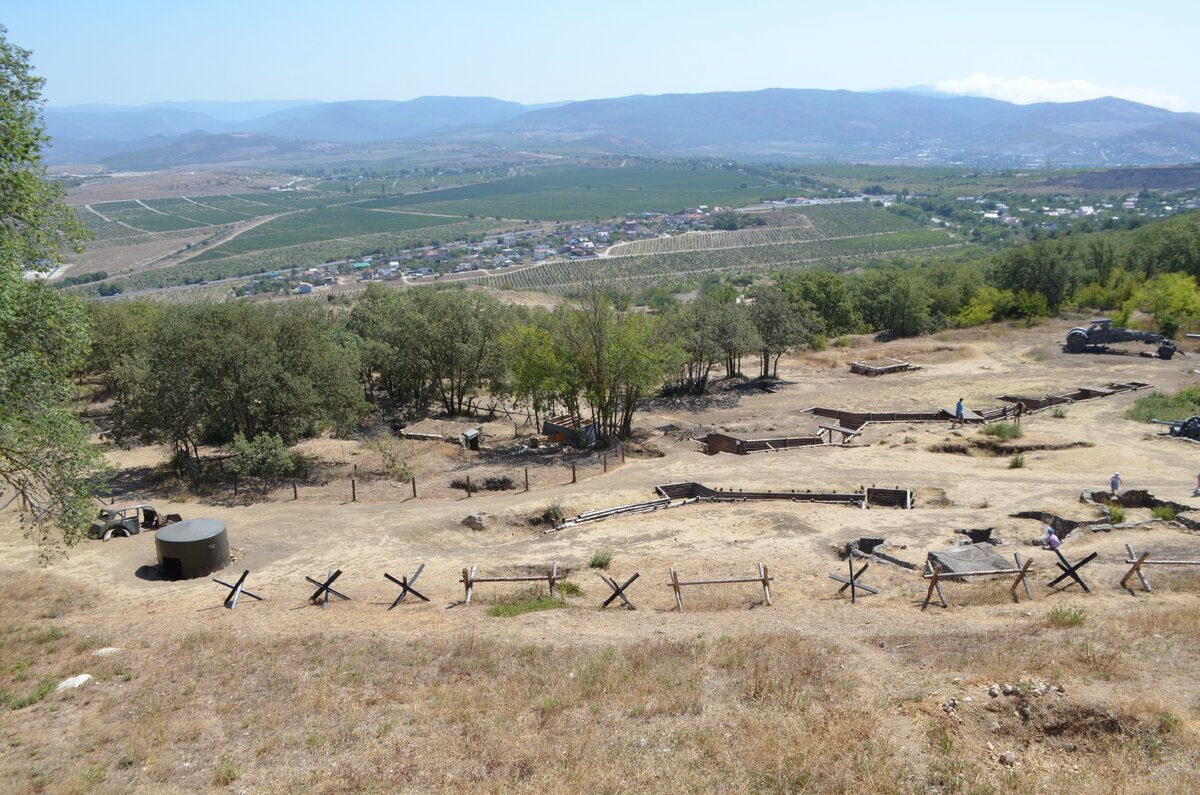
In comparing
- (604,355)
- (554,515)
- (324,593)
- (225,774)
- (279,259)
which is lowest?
(554,515)

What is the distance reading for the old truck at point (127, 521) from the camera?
1040 inches

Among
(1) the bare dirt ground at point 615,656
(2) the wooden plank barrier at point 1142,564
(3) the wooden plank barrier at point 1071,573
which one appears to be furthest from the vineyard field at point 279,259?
(2) the wooden plank barrier at point 1142,564

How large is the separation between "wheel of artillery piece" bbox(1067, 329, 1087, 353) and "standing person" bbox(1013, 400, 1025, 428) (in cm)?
1819

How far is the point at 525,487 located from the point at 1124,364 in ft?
142

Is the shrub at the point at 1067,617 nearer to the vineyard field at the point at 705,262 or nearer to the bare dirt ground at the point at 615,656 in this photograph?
Result: the bare dirt ground at the point at 615,656

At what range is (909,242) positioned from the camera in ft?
511

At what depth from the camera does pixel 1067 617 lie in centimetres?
1750

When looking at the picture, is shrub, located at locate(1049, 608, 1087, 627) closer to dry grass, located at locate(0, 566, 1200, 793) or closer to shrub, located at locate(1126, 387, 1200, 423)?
dry grass, located at locate(0, 566, 1200, 793)

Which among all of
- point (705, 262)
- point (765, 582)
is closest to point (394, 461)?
point (765, 582)

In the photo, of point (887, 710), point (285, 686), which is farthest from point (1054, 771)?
point (285, 686)

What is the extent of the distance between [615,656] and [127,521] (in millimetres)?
19644

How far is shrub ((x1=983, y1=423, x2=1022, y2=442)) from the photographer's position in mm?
36531

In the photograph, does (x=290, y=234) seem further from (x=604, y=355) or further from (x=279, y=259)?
Result: (x=604, y=355)

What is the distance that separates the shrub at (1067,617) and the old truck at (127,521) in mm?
27289
